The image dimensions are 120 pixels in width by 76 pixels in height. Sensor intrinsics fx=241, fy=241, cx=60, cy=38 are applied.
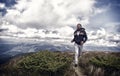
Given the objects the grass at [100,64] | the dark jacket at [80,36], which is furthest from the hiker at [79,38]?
the grass at [100,64]

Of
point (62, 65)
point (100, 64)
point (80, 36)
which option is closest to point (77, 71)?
point (62, 65)

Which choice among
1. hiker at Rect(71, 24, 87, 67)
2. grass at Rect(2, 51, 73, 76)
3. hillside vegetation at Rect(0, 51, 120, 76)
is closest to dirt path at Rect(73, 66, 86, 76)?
hillside vegetation at Rect(0, 51, 120, 76)

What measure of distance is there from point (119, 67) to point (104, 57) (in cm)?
166

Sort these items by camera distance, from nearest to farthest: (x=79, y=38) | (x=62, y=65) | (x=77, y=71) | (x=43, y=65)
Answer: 1. (x=79, y=38)
2. (x=43, y=65)
3. (x=62, y=65)
4. (x=77, y=71)

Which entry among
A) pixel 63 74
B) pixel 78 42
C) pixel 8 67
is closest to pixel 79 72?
pixel 63 74

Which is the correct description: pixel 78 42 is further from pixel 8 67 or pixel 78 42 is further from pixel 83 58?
pixel 8 67

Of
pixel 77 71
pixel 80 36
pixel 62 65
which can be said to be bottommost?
pixel 77 71

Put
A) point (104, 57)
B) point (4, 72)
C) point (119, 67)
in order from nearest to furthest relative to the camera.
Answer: point (119, 67) < point (104, 57) < point (4, 72)

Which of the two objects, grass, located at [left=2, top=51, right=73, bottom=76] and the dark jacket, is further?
grass, located at [left=2, top=51, right=73, bottom=76]

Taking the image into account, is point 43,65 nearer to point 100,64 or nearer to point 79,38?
point 79,38

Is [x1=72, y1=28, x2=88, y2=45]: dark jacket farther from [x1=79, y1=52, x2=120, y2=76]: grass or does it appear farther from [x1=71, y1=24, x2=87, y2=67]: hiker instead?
[x1=79, y1=52, x2=120, y2=76]: grass

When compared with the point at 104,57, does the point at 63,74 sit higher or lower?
lower

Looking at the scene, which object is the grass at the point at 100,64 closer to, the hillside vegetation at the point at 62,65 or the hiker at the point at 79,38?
the hillside vegetation at the point at 62,65

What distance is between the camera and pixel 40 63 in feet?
63.5
